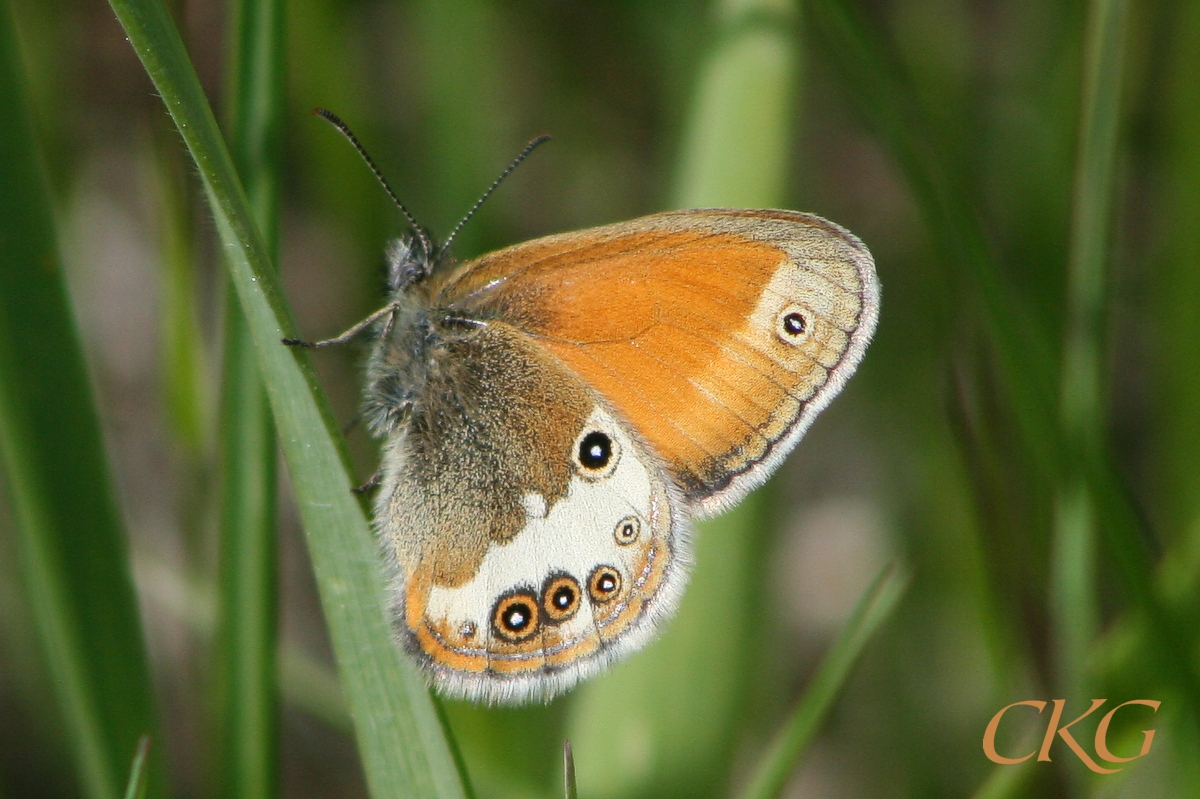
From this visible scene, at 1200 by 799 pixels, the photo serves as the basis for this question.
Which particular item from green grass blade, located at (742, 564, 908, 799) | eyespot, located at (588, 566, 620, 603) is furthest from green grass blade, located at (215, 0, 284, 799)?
green grass blade, located at (742, 564, 908, 799)

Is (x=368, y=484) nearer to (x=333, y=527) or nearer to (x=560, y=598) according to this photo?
(x=333, y=527)

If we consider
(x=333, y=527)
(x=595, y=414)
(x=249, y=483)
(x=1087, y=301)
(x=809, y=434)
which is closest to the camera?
(x=333, y=527)

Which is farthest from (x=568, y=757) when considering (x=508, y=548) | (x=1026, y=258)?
(x=1026, y=258)

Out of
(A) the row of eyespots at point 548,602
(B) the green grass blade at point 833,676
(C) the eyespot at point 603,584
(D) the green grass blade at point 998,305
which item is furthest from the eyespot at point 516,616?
(D) the green grass blade at point 998,305

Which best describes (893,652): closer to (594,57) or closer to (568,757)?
(568,757)

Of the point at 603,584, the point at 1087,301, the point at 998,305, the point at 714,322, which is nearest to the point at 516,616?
the point at 603,584

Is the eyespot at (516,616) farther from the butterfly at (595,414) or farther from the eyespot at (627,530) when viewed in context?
the eyespot at (627,530)
